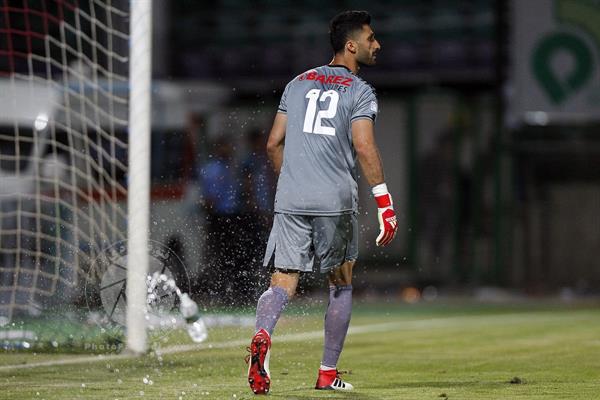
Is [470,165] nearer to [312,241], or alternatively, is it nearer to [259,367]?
[312,241]

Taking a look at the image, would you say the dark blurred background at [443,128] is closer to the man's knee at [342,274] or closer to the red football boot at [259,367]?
the man's knee at [342,274]

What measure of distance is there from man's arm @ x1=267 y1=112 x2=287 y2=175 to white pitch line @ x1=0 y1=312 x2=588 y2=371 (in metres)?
2.21

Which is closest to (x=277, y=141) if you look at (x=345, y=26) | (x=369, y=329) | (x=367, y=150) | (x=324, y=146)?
(x=324, y=146)

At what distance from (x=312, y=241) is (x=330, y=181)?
32cm

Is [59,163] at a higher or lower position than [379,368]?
higher

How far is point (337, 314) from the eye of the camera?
276 inches

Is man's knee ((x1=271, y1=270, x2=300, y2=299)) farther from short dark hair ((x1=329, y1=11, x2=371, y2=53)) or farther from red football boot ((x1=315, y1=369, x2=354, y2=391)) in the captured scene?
short dark hair ((x1=329, y1=11, x2=371, y2=53))

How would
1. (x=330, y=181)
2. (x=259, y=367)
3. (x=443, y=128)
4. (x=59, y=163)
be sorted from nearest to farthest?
(x=259, y=367)
(x=330, y=181)
(x=59, y=163)
(x=443, y=128)

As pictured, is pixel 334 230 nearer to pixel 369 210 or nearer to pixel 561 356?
pixel 561 356

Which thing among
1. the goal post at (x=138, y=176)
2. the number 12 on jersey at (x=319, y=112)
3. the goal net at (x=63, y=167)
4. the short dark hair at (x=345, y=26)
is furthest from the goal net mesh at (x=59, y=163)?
the short dark hair at (x=345, y=26)

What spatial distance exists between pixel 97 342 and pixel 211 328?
6.05 feet

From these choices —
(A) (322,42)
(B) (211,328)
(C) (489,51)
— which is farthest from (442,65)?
(B) (211,328)

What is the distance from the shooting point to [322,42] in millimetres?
22609

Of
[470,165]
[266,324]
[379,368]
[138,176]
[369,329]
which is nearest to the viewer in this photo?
[266,324]
